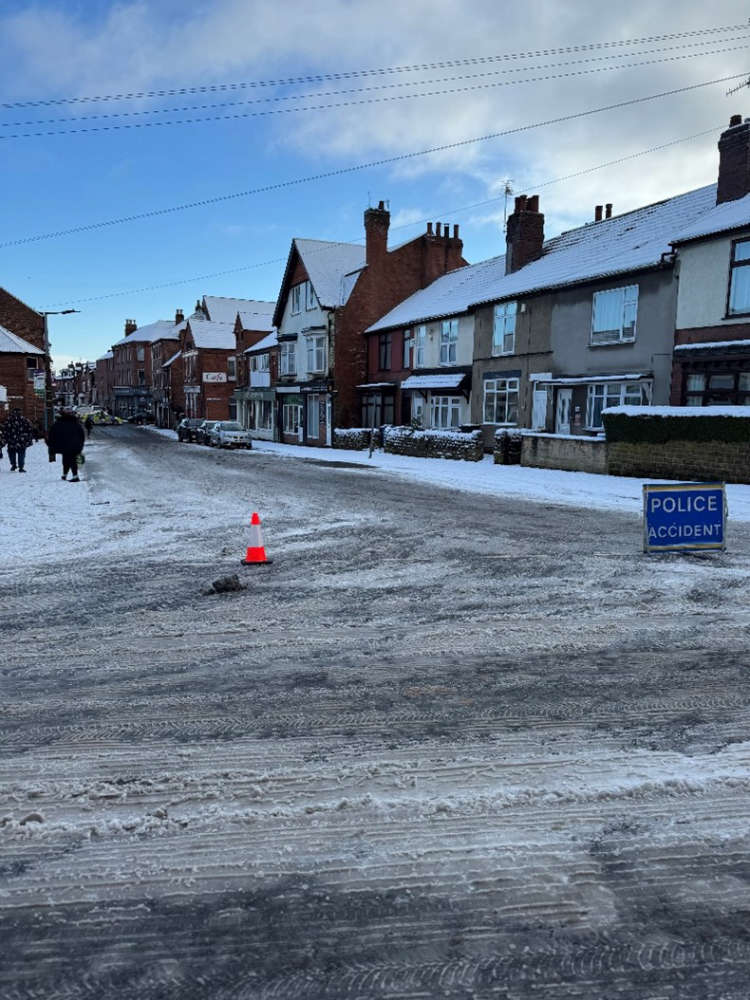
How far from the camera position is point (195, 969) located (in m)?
2.07

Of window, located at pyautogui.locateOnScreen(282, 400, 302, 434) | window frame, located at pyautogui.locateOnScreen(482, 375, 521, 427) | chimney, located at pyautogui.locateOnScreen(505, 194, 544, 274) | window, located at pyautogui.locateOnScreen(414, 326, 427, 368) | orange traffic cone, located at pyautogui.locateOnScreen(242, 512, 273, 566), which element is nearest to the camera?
orange traffic cone, located at pyautogui.locateOnScreen(242, 512, 273, 566)

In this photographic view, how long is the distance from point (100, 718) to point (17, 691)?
83 centimetres

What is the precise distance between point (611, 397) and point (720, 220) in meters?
6.06

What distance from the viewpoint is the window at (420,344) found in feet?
104

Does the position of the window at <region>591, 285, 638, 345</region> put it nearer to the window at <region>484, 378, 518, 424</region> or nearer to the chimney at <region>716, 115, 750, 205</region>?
the chimney at <region>716, 115, 750, 205</region>

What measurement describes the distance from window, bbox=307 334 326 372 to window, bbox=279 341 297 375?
86.0 inches

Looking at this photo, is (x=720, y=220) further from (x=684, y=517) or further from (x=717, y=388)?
(x=684, y=517)

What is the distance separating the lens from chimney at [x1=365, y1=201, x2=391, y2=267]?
34812 mm

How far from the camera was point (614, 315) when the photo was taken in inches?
856

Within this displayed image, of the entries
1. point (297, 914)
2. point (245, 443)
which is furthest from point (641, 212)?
point (297, 914)

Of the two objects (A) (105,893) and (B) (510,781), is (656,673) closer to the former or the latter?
(B) (510,781)

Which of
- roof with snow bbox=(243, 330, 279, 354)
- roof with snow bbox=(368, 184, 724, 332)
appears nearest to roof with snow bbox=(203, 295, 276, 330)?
roof with snow bbox=(243, 330, 279, 354)

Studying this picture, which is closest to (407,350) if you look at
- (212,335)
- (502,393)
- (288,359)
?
(502,393)

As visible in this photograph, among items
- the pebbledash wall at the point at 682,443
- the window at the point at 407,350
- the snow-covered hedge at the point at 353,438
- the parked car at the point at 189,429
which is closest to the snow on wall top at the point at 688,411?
the pebbledash wall at the point at 682,443
